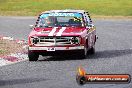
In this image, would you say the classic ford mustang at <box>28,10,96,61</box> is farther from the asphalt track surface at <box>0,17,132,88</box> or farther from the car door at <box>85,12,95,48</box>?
the asphalt track surface at <box>0,17,132,88</box>

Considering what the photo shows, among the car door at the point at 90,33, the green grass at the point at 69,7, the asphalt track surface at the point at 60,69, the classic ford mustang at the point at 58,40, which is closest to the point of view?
the asphalt track surface at the point at 60,69

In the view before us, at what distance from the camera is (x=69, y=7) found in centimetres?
7275

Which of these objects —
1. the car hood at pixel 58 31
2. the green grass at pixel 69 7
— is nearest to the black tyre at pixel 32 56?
the car hood at pixel 58 31

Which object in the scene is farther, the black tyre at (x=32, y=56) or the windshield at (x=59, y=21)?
the windshield at (x=59, y=21)

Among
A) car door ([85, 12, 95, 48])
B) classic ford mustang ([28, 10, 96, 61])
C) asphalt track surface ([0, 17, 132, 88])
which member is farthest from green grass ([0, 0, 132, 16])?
asphalt track surface ([0, 17, 132, 88])

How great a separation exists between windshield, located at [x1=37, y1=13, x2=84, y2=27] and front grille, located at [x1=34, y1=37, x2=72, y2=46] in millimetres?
1340

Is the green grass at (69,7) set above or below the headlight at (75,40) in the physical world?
below

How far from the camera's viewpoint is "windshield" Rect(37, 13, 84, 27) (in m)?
19.1

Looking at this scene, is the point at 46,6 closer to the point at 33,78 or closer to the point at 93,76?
the point at 33,78

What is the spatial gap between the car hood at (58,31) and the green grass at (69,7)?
42.0m

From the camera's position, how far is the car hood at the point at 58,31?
1778cm

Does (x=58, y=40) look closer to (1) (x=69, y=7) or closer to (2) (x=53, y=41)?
(2) (x=53, y=41)

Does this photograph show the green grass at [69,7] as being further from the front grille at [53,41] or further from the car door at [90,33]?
the front grille at [53,41]

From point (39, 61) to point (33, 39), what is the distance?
0.71 m
